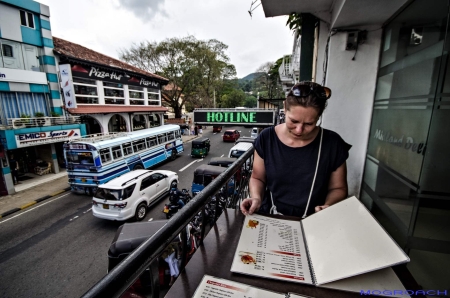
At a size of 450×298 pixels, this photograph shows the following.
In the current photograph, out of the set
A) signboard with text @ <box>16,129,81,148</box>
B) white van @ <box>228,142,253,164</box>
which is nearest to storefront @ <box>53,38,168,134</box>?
signboard with text @ <box>16,129,81,148</box>

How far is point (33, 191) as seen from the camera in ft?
37.9

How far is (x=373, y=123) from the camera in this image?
3.23 m

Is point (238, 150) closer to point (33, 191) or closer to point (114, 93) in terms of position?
point (33, 191)

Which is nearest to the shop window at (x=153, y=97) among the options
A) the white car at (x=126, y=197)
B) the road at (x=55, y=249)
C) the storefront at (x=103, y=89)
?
the storefront at (x=103, y=89)

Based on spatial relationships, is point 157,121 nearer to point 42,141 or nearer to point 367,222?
point 42,141

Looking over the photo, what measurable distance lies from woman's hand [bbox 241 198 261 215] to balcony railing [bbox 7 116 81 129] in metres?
15.4

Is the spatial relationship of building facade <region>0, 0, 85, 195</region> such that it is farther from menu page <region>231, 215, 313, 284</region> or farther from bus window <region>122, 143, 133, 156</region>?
menu page <region>231, 215, 313, 284</region>

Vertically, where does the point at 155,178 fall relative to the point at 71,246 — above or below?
above

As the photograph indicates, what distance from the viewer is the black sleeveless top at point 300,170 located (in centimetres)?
161

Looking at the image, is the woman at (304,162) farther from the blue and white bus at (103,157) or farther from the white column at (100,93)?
the white column at (100,93)

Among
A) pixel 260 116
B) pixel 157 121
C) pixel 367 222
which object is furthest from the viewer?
pixel 157 121

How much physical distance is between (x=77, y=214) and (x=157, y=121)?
19979 mm

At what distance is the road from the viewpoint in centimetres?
526

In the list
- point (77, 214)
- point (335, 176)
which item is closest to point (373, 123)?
point (335, 176)
